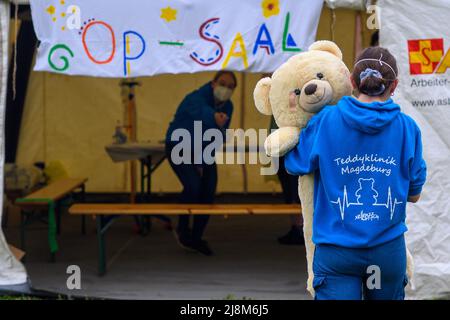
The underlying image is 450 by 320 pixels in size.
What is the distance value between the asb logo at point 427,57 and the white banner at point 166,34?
656 mm

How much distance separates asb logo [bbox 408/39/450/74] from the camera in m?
4.81

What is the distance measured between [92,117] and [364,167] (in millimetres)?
6313

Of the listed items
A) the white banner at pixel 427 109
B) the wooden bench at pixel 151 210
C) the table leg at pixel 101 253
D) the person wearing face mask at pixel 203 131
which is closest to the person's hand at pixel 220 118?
the person wearing face mask at pixel 203 131

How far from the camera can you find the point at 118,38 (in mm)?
4867

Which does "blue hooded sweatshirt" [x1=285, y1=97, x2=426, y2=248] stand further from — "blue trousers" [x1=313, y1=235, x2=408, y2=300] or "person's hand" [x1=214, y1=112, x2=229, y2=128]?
"person's hand" [x1=214, y1=112, x2=229, y2=128]

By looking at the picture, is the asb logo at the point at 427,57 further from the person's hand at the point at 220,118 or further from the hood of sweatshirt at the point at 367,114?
the person's hand at the point at 220,118

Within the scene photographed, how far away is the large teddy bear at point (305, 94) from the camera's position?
316 cm

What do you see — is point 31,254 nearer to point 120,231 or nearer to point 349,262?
point 120,231

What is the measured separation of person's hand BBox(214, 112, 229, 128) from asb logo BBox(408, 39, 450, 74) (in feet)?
7.24

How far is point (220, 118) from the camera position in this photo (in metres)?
6.72

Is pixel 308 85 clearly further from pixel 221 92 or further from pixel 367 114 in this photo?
pixel 221 92

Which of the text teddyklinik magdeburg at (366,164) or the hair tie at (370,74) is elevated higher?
the hair tie at (370,74)

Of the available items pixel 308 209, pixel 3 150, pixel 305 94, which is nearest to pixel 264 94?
pixel 305 94
